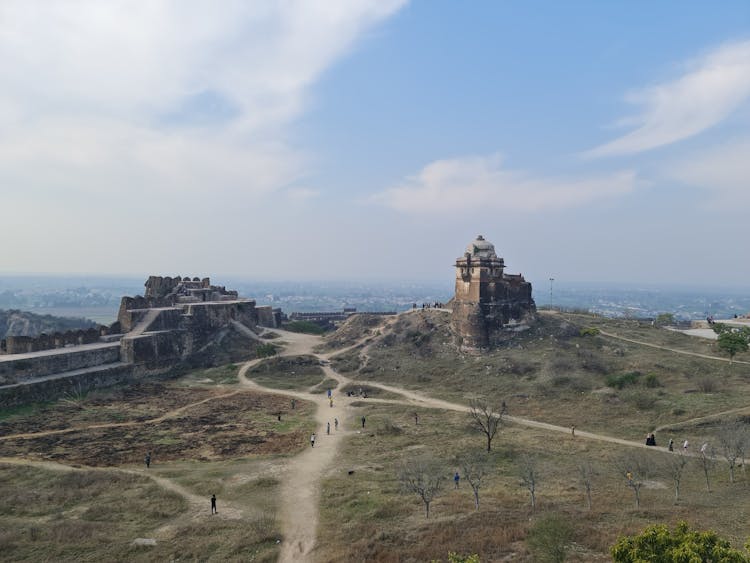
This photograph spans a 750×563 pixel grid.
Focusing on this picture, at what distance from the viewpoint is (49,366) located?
3997cm

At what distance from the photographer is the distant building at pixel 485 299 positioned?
50.7 metres

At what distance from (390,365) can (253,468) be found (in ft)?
84.2

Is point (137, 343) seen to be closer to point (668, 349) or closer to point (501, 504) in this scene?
point (501, 504)

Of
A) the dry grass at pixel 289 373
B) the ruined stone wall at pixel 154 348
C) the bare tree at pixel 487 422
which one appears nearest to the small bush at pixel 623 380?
the bare tree at pixel 487 422

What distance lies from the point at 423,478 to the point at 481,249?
36.9 m

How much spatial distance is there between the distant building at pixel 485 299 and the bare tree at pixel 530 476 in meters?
26.4

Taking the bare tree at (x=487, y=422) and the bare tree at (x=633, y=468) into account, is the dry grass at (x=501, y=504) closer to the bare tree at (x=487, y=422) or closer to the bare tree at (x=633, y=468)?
the bare tree at (x=633, y=468)

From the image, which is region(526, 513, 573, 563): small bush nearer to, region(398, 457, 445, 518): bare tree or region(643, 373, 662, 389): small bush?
region(398, 457, 445, 518): bare tree

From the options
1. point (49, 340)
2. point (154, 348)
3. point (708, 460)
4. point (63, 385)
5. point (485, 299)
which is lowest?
point (708, 460)

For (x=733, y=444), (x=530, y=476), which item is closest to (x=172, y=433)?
(x=530, y=476)

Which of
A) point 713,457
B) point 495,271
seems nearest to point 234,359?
point 495,271

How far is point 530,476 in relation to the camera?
18484 millimetres

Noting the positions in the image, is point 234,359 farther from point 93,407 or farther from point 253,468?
point 253,468

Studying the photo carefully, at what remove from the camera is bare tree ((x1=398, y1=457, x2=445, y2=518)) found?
58.5 feet
